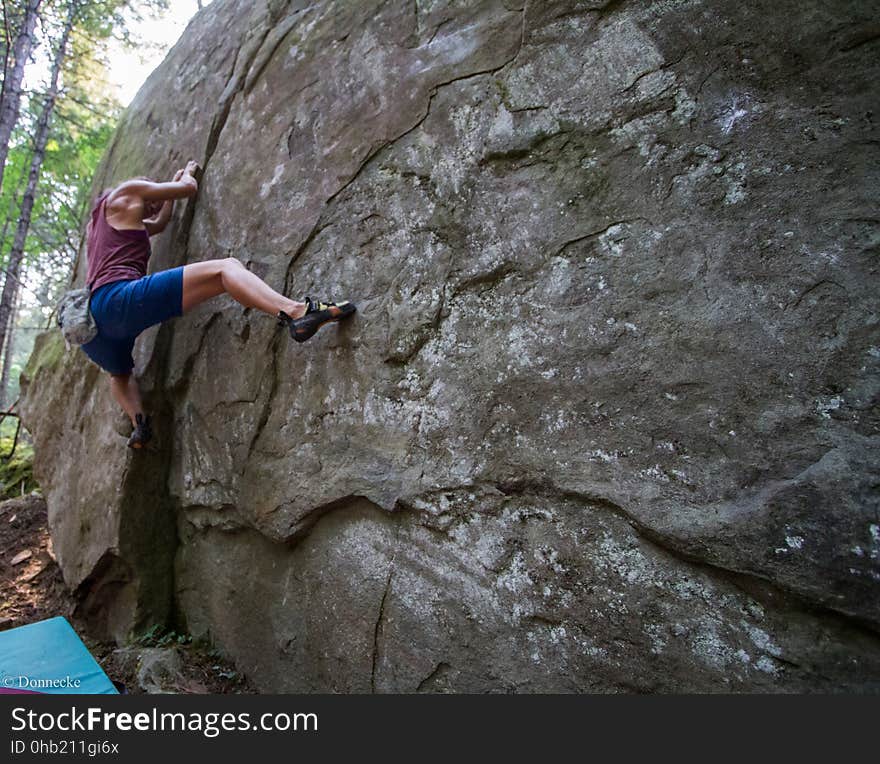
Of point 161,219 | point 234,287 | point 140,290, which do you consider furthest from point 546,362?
point 161,219

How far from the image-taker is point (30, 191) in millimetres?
7457

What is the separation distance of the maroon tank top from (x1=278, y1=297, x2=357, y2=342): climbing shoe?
123 centimetres

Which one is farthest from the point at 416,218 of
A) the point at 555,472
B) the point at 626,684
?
the point at 626,684

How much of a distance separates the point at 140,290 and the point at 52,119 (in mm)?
8914

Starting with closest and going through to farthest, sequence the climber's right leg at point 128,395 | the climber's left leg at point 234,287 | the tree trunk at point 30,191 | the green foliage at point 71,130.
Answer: the climber's left leg at point 234,287 < the climber's right leg at point 128,395 < the tree trunk at point 30,191 < the green foliage at point 71,130

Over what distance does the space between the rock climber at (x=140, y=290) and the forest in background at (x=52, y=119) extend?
10.8 ft

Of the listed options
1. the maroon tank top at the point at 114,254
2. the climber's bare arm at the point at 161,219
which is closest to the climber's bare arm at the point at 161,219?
the climber's bare arm at the point at 161,219

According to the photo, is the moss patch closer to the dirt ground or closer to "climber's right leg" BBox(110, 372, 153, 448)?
the dirt ground

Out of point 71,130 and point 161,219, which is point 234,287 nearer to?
point 161,219

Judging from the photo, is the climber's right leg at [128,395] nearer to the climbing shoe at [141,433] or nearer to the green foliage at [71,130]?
the climbing shoe at [141,433]

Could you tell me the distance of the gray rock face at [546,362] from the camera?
6.23ft

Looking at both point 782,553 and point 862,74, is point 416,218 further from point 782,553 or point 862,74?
point 782,553

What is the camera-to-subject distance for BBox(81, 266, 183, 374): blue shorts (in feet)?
10.5

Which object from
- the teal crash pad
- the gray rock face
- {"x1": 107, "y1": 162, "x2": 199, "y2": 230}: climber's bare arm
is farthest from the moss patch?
the teal crash pad
